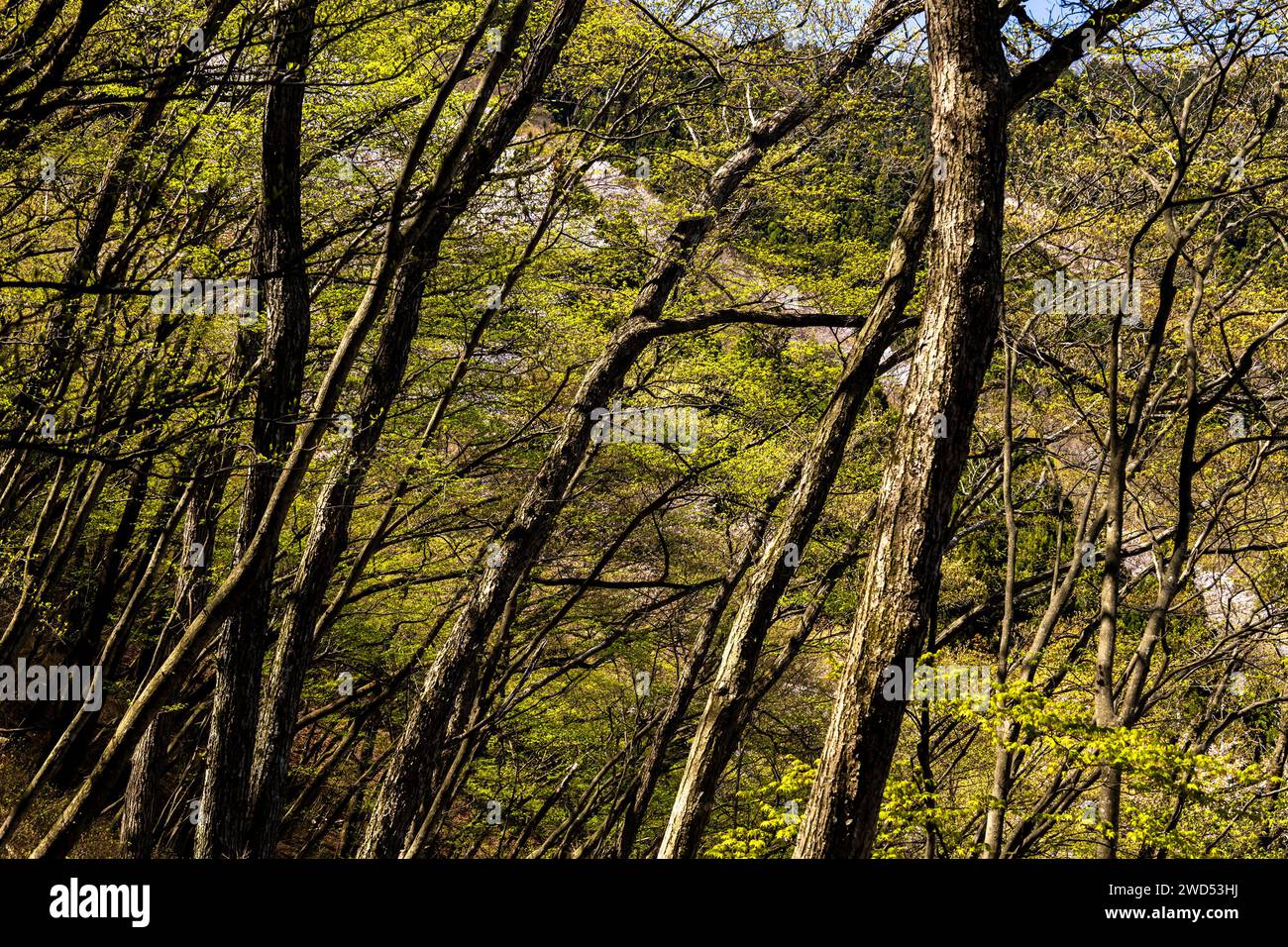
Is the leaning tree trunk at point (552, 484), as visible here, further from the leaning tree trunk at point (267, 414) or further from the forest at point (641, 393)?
the leaning tree trunk at point (267, 414)

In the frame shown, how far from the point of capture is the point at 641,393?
11609mm

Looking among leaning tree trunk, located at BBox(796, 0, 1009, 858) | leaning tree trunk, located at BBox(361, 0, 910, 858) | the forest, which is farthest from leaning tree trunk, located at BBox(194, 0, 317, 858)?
leaning tree trunk, located at BBox(796, 0, 1009, 858)

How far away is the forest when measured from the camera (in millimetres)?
4523

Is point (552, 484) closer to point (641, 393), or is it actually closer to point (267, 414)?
point (267, 414)

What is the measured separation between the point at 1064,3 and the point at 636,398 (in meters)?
6.16

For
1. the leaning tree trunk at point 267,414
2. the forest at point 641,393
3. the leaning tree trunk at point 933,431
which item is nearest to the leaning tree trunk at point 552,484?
the forest at point 641,393

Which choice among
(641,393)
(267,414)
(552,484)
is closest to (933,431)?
(267,414)

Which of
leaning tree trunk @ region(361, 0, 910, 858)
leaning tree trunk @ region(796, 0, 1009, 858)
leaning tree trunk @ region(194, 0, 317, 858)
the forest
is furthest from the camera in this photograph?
leaning tree trunk @ region(361, 0, 910, 858)

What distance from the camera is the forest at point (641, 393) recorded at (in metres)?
4.52

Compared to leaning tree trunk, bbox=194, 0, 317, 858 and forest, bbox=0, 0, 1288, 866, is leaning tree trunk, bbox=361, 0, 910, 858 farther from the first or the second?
leaning tree trunk, bbox=194, 0, 317, 858

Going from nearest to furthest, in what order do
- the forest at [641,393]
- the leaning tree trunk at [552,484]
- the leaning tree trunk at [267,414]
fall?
the forest at [641,393]
the leaning tree trunk at [267,414]
the leaning tree trunk at [552,484]

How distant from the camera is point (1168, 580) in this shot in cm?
733
